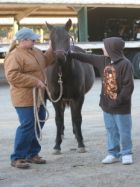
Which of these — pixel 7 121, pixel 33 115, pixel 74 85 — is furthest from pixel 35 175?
pixel 7 121

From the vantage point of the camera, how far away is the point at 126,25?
24.2m

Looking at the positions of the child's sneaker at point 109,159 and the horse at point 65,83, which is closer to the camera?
the child's sneaker at point 109,159

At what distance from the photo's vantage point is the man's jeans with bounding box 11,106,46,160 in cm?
694

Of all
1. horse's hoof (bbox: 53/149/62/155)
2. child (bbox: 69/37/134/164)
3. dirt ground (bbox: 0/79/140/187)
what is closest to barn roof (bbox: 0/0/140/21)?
dirt ground (bbox: 0/79/140/187)

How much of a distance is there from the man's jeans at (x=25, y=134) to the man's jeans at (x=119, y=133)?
921mm

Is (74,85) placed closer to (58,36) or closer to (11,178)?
(58,36)

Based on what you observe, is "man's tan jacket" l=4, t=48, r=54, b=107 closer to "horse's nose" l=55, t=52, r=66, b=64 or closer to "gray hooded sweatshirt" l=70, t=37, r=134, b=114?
"horse's nose" l=55, t=52, r=66, b=64

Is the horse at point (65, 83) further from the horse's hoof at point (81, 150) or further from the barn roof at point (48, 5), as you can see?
the barn roof at point (48, 5)

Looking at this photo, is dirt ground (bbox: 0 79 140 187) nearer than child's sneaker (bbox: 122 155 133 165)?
Yes

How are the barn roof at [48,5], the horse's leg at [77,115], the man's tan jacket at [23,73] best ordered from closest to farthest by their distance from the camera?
1. the man's tan jacket at [23,73]
2. the horse's leg at [77,115]
3. the barn roof at [48,5]

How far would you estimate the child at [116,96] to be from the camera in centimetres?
678

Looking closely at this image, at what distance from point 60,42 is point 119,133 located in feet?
5.18

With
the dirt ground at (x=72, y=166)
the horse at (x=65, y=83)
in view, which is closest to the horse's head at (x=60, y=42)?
the horse at (x=65, y=83)

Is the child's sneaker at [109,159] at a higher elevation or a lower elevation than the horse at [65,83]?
lower
